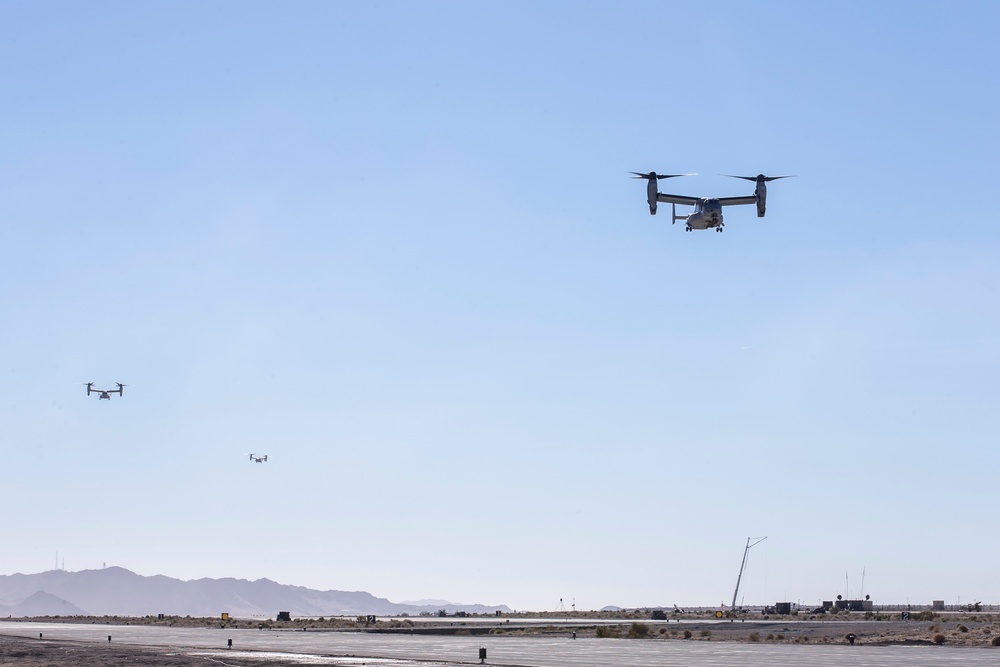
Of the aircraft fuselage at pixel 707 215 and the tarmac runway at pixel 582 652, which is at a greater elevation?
the aircraft fuselage at pixel 707 215

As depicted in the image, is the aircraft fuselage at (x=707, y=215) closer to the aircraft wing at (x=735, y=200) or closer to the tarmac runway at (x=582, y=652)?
the aircraft wing at (x=735, y=200)

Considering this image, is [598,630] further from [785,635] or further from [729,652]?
[729,652]

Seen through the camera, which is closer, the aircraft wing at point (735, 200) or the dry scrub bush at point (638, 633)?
the aircraft wing at point (735, 200)

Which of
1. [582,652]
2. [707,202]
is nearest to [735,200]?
[707,202]

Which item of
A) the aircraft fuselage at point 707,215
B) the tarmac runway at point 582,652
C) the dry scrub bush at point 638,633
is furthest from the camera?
the dry scrub bush at point 638,633

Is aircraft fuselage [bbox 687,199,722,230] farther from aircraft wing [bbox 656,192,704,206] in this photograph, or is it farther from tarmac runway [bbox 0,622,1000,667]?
tarmac runway [bbox 0,622,1000,667]

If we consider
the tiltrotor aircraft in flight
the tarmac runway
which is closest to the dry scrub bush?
the tarmac runway

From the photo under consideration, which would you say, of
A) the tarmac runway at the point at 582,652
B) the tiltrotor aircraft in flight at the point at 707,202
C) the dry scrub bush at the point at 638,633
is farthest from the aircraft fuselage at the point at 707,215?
the dry scrub bush at the point at 638,633

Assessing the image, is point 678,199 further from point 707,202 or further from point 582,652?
point 582,652

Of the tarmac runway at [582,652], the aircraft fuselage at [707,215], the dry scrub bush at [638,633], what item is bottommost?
the dry scrub bush at [638,633]
